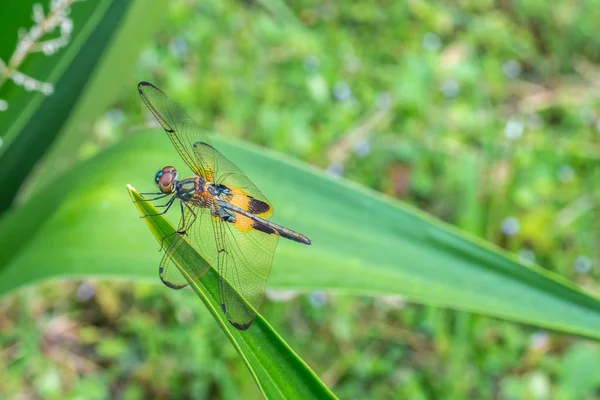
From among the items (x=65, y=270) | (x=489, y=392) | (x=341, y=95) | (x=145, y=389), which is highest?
(x=341, y=95)

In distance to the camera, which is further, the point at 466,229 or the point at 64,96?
the point at 466,229

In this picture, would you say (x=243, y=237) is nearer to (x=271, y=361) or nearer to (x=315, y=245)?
(x=315, y=245)

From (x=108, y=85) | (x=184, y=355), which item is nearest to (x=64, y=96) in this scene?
(x=108, y=85)

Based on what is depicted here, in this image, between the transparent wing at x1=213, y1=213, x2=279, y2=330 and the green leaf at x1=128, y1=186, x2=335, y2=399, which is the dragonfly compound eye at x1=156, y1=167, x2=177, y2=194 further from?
the green leaf at x1=128, y1=186, x2=335, y2=399

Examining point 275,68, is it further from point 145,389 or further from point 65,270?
point 65,270

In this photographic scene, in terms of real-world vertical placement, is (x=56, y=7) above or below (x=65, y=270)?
above

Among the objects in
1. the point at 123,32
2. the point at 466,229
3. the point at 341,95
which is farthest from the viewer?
the point at 341,95

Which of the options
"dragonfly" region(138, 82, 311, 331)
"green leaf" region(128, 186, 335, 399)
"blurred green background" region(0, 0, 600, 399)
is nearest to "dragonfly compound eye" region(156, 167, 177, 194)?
"dragonfly" region(138, 82, 311, 331)
